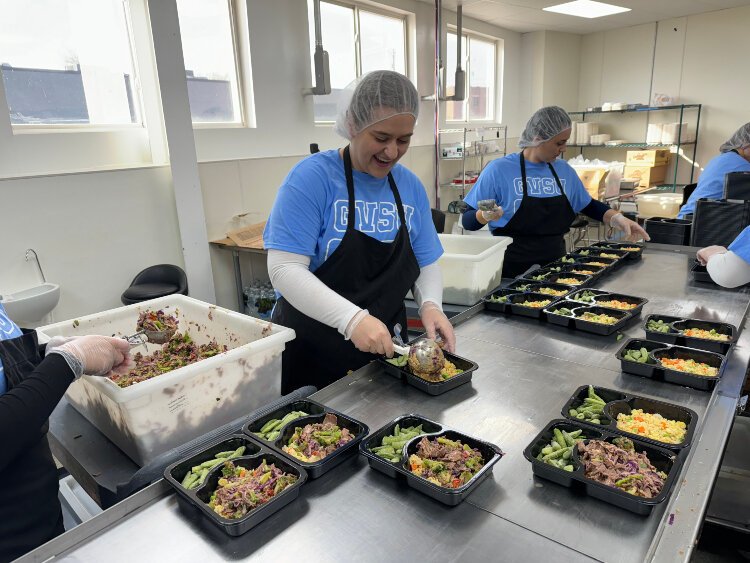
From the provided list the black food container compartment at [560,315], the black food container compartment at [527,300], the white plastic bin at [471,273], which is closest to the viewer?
the black food container compartment at [560,315]

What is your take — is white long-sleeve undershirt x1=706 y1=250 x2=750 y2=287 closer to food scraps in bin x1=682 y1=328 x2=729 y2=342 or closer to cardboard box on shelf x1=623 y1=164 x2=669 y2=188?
food scraps in bin x1=682 y1=328 x2=729 y2=342

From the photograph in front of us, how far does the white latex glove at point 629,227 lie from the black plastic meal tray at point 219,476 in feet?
8.29

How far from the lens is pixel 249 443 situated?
41.9 inches

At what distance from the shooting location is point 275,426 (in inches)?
45.1

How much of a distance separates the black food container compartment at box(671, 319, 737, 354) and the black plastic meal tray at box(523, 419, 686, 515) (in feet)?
2.15

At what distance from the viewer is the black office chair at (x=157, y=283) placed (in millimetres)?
3502

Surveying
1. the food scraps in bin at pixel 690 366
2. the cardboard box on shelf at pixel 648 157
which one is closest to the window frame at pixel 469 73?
the cardboard box on shelf at pixel 648 157

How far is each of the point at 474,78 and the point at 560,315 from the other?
5.89m

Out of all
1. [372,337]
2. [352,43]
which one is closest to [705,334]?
[372,337]

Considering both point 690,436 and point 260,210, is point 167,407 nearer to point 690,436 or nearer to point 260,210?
point 690,436

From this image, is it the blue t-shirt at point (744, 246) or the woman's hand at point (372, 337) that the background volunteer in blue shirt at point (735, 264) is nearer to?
the blue t-shirt at point (744, 246)

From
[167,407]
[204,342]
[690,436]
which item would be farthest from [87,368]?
[690,436]

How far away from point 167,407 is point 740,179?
2.99 metres

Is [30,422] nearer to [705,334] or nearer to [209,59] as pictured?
[705,334]
